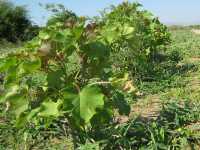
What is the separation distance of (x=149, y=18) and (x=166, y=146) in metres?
5.63

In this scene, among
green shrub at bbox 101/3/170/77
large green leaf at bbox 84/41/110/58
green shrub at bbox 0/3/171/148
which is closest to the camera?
green shrub at bbox 0/3/171/148

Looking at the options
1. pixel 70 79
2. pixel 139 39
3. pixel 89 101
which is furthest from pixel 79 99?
pixel 139 39

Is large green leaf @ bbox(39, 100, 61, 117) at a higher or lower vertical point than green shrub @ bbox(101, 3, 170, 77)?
lower

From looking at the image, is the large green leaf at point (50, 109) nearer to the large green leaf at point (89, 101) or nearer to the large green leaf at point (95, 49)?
the large green leaf at point (89, 101)

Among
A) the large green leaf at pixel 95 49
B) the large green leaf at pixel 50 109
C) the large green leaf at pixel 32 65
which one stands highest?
the large green leaf at pixel 95 49

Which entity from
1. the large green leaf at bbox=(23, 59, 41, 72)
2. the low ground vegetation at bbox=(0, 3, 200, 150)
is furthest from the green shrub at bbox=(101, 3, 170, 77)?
the large green leaf at bbox=(23, 59, 41, 72)

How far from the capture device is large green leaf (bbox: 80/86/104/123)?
132 inches

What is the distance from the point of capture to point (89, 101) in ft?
11.1

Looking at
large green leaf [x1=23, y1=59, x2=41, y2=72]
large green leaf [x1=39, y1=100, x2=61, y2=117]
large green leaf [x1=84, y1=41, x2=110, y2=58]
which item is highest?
large green leaf [x1=84, y1=41, x2=110, y2=58]

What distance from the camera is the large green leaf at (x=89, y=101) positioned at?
3348 mm

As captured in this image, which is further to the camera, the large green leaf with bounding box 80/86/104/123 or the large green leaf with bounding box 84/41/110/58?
the large green leaf with bounding box 84/41/110/58

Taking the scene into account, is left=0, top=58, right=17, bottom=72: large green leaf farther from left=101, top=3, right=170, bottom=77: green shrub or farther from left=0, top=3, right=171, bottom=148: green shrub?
left=101, top=3, right=170, bottom=77: green shrub

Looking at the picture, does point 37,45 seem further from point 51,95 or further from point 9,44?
point 9,44

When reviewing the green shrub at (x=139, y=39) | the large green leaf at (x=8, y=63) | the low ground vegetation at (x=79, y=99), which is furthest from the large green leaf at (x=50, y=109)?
the green shrub at (x=139, y=39)
